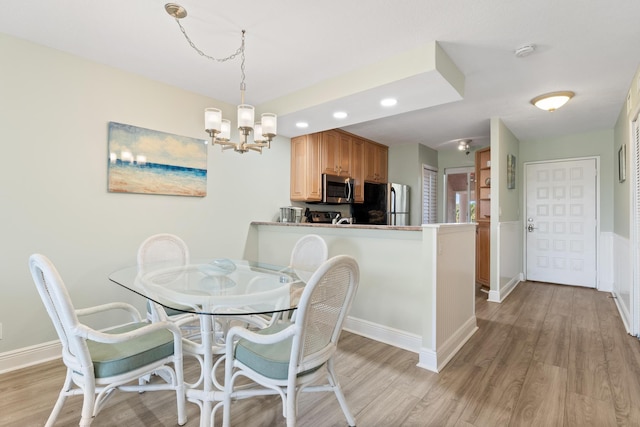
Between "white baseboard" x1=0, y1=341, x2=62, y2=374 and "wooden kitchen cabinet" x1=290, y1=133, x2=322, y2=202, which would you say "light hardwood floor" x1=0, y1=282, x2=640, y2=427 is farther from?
"wooden kitchen cabinet" x1=290, y1=133, x2=322, y2=202

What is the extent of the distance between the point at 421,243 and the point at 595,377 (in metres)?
1.46

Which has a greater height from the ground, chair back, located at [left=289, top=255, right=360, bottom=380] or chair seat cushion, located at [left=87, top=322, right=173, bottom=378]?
chair back, located at [left=289, top=255, right=360, bottom=380]

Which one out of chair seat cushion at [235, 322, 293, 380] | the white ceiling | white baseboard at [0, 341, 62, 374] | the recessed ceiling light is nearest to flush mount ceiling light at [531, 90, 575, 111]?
the white ceiling

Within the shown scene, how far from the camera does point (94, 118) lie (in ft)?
8.52

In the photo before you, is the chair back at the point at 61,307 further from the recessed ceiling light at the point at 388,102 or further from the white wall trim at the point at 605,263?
the white wall trim at the point at 605,263

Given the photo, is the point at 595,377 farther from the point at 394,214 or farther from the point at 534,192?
the point at 534,192

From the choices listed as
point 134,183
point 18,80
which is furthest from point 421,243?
point 18,80

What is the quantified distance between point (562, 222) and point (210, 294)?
5.60 m

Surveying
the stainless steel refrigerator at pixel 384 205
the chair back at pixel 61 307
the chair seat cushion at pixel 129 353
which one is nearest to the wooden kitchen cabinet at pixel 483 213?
the stainless steel refrigerator at pixel 384 205

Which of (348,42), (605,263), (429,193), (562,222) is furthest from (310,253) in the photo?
(605,263)

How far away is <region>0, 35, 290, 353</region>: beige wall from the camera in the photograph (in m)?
2.23

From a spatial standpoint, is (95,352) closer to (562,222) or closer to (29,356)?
(29,356)

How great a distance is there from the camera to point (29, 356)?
7.55ft

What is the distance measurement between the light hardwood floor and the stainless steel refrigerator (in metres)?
2.53
